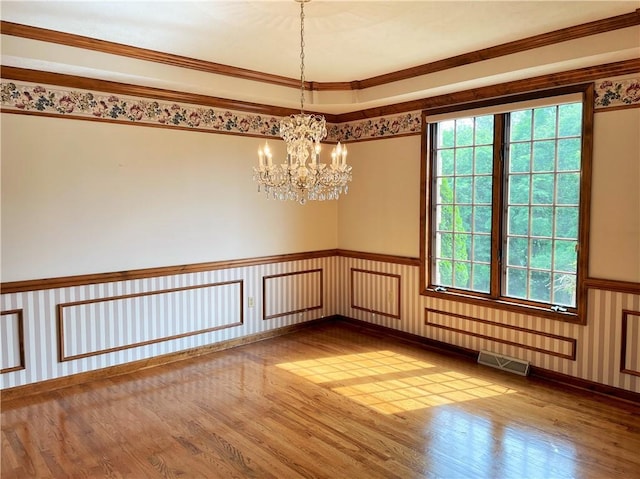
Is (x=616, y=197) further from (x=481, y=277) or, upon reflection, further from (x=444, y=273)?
(x=444, y=273)

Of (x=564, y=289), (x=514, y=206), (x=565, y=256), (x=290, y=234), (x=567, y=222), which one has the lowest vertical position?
(x=564, y=289)

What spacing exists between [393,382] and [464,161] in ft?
7.30

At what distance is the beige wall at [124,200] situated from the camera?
3766mm

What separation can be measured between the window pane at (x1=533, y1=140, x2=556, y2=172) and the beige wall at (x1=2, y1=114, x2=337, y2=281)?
2.64m

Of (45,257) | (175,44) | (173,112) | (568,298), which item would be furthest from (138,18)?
(568,298)

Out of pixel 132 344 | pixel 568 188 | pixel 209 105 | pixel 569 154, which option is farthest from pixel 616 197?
pixel 132 344

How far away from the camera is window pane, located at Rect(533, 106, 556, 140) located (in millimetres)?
4070

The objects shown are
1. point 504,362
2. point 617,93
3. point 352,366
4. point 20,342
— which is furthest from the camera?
point 352,366

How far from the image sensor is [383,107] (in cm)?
534

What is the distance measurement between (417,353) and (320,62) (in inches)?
116

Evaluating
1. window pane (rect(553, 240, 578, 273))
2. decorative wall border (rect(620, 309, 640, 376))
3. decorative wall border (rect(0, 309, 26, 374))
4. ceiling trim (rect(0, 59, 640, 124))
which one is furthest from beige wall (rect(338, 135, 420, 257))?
decorative wall border (rect(0, 309, 26, 374))

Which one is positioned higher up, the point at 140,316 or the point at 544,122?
the point at 544,122

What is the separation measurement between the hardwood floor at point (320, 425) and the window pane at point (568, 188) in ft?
5.06

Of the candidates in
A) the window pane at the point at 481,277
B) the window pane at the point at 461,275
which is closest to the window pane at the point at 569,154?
the window pane at the point at 481,277
